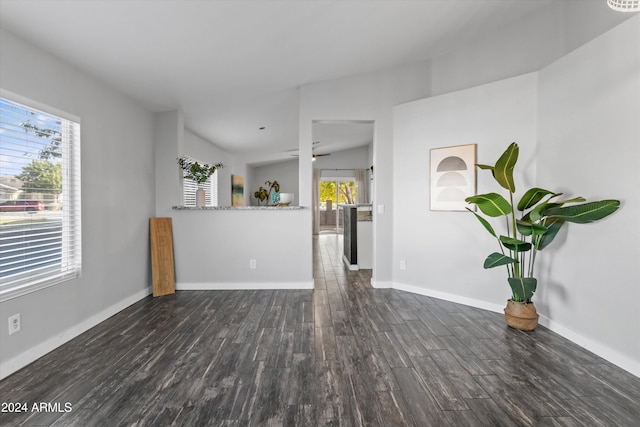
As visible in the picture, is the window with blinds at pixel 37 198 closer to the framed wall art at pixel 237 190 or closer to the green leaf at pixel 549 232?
the green leaf at pixel 549 232

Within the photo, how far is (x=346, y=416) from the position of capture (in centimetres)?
176

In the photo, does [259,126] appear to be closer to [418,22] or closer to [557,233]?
[418,22]

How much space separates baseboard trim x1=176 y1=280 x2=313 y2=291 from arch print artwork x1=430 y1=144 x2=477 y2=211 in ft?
6.76

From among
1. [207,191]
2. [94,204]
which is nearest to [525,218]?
[94,204]

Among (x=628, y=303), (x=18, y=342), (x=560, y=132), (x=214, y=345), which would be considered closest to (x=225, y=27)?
(x=214, y=345)

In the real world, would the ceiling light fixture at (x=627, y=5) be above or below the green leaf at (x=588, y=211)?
above

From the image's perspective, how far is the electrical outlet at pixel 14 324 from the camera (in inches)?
87.7

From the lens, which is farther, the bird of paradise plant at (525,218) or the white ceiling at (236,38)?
the bird of paradise plant at (525,218)

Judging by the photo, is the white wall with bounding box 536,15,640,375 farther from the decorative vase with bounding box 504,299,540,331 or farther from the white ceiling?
the white ceiling

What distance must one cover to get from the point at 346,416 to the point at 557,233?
8.33ft

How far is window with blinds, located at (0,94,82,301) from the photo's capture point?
223 centimetres

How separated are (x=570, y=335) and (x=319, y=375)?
2.26 meters

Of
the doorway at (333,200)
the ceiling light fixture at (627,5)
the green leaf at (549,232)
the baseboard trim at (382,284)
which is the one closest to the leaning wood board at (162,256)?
the baseboard trim at (382,284)

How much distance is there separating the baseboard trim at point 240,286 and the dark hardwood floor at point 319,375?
912 mm
